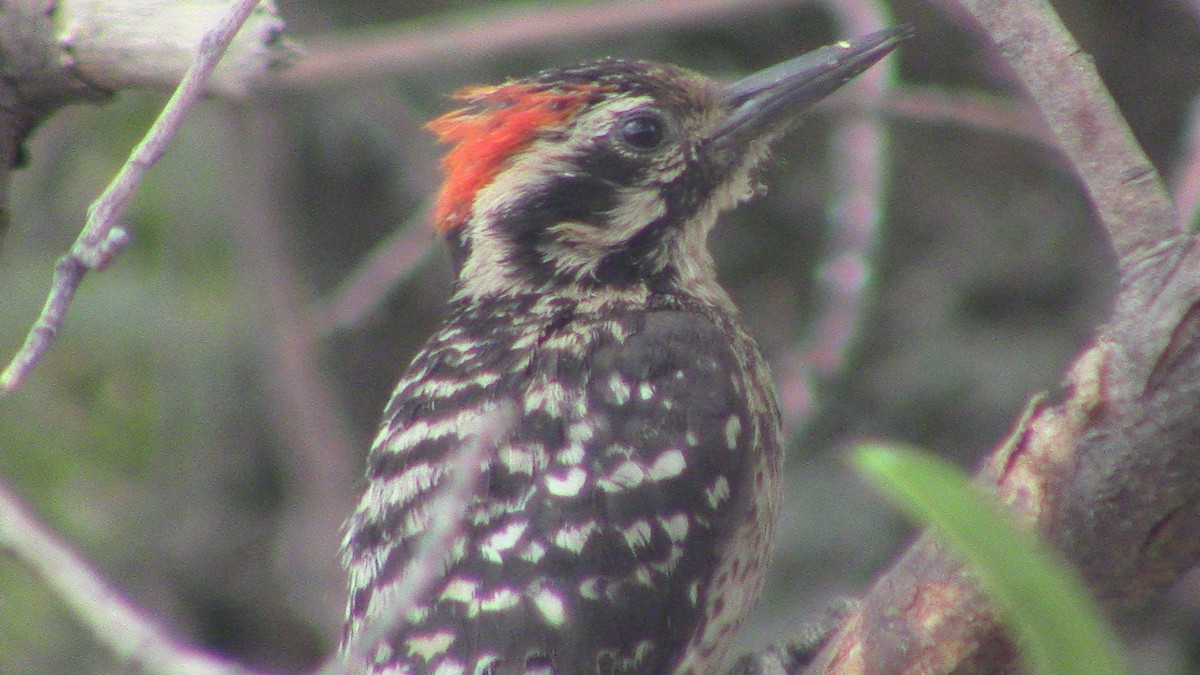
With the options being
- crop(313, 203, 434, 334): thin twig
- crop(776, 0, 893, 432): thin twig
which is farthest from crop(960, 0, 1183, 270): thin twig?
crop(313, 203, 434, 334): thin twig

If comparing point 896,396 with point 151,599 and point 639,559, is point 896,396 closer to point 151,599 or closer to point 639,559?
point 639,559

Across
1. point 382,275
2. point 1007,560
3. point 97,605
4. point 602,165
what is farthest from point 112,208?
point 382,275

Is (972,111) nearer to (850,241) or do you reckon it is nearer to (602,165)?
(850,241)

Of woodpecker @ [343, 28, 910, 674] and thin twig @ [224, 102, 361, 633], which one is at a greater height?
woodpecker @ [343, 28, 910, 674]

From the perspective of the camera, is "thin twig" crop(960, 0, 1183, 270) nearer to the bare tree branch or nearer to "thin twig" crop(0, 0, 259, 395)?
the bare tree branch

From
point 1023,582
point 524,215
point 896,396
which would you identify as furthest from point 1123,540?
point 896,396

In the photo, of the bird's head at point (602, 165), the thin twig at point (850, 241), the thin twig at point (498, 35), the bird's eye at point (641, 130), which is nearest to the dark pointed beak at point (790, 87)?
the bird's head at point (602, 165)

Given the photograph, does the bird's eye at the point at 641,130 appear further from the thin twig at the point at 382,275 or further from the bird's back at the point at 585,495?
the thin twig at the point at 382,275
